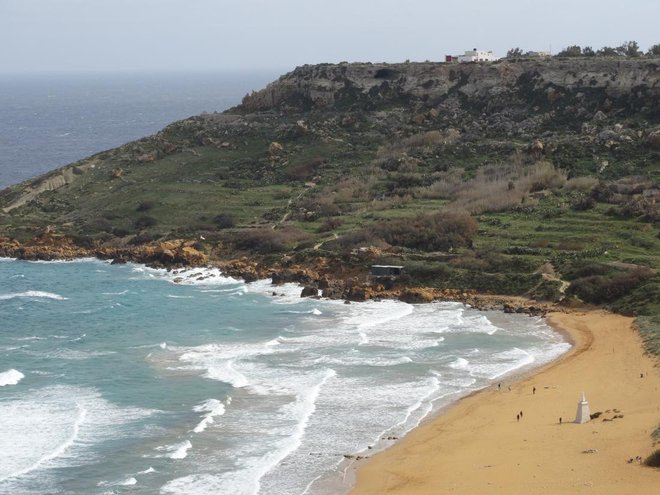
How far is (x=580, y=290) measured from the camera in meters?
57.8

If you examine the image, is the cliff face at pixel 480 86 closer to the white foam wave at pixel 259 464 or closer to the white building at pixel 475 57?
the white building at pixel 475 57

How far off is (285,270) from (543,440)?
3206 cm

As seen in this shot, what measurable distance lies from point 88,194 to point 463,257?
124ft

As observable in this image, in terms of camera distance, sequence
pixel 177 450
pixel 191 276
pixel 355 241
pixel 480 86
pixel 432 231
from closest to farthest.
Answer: pixel 177 450 < pixel 191 276 < pixel 432 231 < pixel 355 241 < pixel 480 86

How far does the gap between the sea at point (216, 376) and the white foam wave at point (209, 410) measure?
0.08m

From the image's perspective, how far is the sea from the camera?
35.3 metres

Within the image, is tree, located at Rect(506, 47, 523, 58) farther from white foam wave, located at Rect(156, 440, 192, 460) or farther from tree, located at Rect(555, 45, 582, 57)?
white foam wave, located at Rect(156, 440, 192, 460)

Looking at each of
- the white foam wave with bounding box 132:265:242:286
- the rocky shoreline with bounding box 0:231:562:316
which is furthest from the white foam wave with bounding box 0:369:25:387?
the white foam wave with bounding box 132:265:242:286

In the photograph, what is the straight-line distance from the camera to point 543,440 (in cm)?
3600

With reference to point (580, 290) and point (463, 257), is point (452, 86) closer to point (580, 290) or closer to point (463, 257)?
point (463, 257)

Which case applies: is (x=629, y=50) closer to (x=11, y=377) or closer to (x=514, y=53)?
(x=514, y=53)

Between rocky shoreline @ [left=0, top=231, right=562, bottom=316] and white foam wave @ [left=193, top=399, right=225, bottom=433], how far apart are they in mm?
19400

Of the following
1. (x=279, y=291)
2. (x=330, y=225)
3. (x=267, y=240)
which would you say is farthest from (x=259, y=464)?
(x=330, y=225)

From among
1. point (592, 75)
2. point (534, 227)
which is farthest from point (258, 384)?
point (592, 75)
